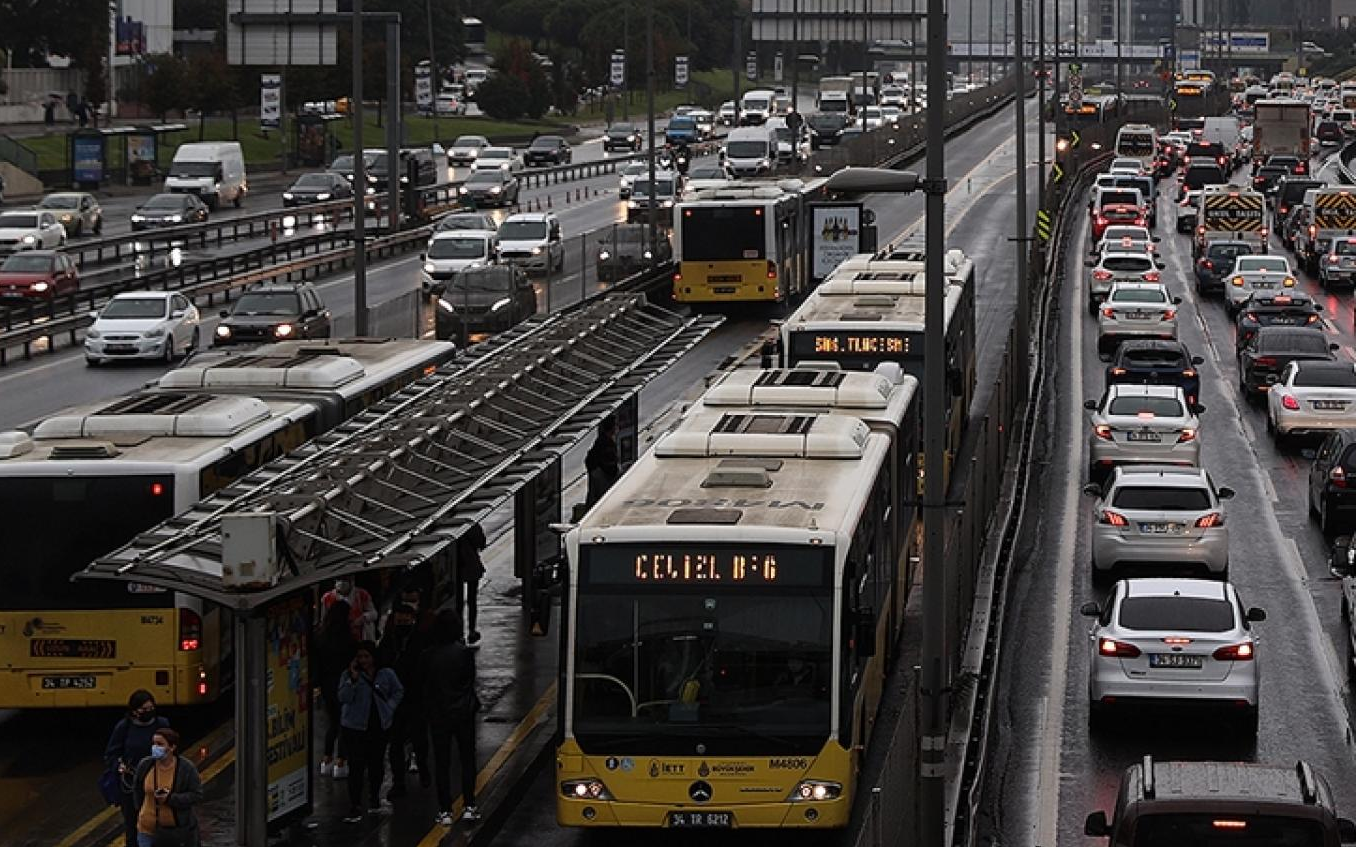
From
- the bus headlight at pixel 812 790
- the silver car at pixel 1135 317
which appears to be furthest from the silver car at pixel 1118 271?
the bus headlight at pixel 812 790

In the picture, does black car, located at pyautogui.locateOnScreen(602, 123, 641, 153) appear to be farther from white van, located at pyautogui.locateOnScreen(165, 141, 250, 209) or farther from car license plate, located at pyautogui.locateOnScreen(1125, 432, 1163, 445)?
car license plate, located at pyautogui.locateOnScreen(1125, 432, 1163, 445)

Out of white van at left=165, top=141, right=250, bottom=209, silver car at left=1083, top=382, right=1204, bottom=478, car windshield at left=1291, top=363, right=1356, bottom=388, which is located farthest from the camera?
white van at left=165, top=141, right=250, bottom=209

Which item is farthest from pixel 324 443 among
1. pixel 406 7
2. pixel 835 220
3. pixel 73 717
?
pixel 406 7

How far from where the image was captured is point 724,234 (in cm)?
5959

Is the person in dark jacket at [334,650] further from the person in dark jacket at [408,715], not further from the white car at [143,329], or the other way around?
the white car at [143,329]

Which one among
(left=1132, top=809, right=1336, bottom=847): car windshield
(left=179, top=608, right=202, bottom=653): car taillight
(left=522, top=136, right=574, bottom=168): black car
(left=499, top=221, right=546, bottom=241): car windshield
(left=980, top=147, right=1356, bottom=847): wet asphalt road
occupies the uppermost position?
(left=522, top=136, right=574, bottom=168): black car

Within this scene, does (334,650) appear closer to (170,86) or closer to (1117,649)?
(1117,649)

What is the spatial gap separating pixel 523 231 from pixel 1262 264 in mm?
18669

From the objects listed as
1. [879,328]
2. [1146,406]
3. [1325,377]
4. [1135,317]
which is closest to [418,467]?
[879,328]

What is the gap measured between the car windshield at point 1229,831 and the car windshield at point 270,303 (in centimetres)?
3914

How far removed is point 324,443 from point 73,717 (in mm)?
3464

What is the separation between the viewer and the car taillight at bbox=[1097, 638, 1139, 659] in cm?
2302

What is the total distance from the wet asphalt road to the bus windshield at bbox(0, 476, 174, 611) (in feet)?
24.0

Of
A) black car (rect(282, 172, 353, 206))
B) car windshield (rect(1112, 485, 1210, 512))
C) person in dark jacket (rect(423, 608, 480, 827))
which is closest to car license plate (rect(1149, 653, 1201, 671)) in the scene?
person in dark jacket (rect(423, 608, 480, 827))
